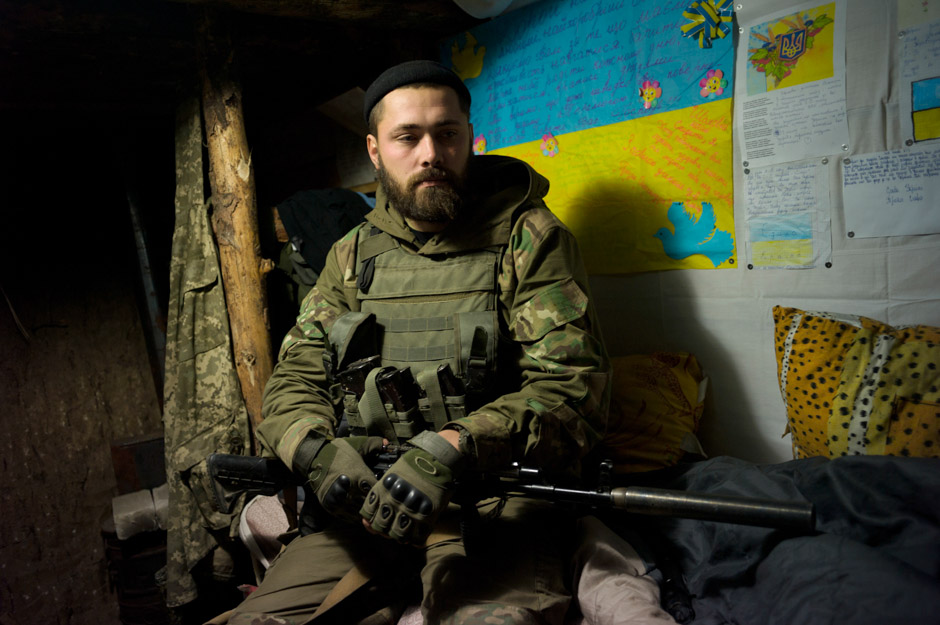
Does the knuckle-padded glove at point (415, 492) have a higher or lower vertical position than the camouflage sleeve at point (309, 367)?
lower

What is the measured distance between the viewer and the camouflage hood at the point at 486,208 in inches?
69.2

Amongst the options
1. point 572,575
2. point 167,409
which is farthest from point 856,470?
point 167,409

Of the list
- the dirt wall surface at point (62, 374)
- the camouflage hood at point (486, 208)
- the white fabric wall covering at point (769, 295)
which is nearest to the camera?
the white fabric wall covering at point (769, 295)

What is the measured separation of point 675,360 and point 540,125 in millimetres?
1157

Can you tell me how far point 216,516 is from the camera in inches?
98.7

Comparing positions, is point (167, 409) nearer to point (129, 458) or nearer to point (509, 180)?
point (129, 458)

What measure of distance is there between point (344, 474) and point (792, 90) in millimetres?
1719

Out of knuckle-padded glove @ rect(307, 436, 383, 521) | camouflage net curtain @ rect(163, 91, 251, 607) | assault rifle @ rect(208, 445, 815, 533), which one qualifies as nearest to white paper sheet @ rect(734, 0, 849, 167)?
assault rifle @ rect(208, 445, 815, 533)

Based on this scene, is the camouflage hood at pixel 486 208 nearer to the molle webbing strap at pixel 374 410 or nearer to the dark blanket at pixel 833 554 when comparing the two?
the molle webbing strap at pixel 374 410

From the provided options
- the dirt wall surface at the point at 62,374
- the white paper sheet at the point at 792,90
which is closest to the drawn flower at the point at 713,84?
the white paper sheet at the point at 792,90

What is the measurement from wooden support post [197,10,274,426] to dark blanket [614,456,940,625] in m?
1.99

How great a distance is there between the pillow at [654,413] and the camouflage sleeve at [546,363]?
0.31 meters

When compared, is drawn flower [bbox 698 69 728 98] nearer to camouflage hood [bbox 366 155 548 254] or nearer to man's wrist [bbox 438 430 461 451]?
camouflage hood [bbox 366 155 548 254]

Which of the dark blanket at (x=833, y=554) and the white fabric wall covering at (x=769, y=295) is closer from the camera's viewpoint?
the dark blanket at (x=833, y=554)
